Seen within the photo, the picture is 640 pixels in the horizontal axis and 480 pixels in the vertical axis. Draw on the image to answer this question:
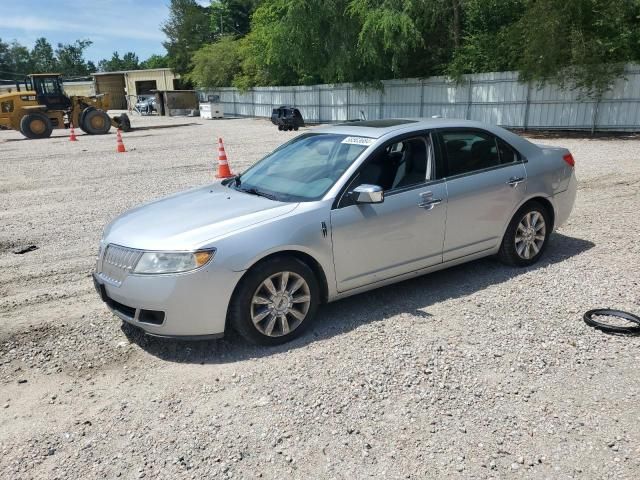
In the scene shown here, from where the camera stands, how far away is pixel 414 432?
295 cm

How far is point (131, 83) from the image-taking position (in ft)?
236

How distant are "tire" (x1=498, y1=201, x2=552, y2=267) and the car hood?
2459 mm

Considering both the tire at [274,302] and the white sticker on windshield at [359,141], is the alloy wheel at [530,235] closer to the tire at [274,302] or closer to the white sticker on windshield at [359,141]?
the white sticker on windshield at [359,141]

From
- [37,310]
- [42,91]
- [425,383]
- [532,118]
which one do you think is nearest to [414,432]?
[425,383]

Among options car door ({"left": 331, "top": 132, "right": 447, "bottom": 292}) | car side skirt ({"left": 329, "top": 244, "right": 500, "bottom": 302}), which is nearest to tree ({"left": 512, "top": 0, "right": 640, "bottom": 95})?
car side skirt ({"left": 329, "top": 244, "right": 500, "bottom": 302})

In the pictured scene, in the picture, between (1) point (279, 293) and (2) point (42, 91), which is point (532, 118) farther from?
(2) point (42, 91)

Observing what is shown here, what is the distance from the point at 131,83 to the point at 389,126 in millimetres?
75163

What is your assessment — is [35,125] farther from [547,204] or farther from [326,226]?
[547,204]

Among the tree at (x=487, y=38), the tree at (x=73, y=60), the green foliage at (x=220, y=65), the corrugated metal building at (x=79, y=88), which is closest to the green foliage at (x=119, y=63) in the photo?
the tree at (x=73, y=60)

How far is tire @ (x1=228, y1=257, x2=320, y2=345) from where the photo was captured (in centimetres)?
375

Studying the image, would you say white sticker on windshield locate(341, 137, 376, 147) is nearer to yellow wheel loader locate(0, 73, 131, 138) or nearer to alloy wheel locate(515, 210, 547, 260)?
alloy wheel locate(515, 210, 547, 260)

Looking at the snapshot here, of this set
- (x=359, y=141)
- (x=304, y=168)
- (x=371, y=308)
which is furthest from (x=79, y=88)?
(x=371, y=308)

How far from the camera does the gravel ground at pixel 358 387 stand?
2.77m

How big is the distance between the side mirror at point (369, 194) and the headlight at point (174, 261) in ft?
4.03
